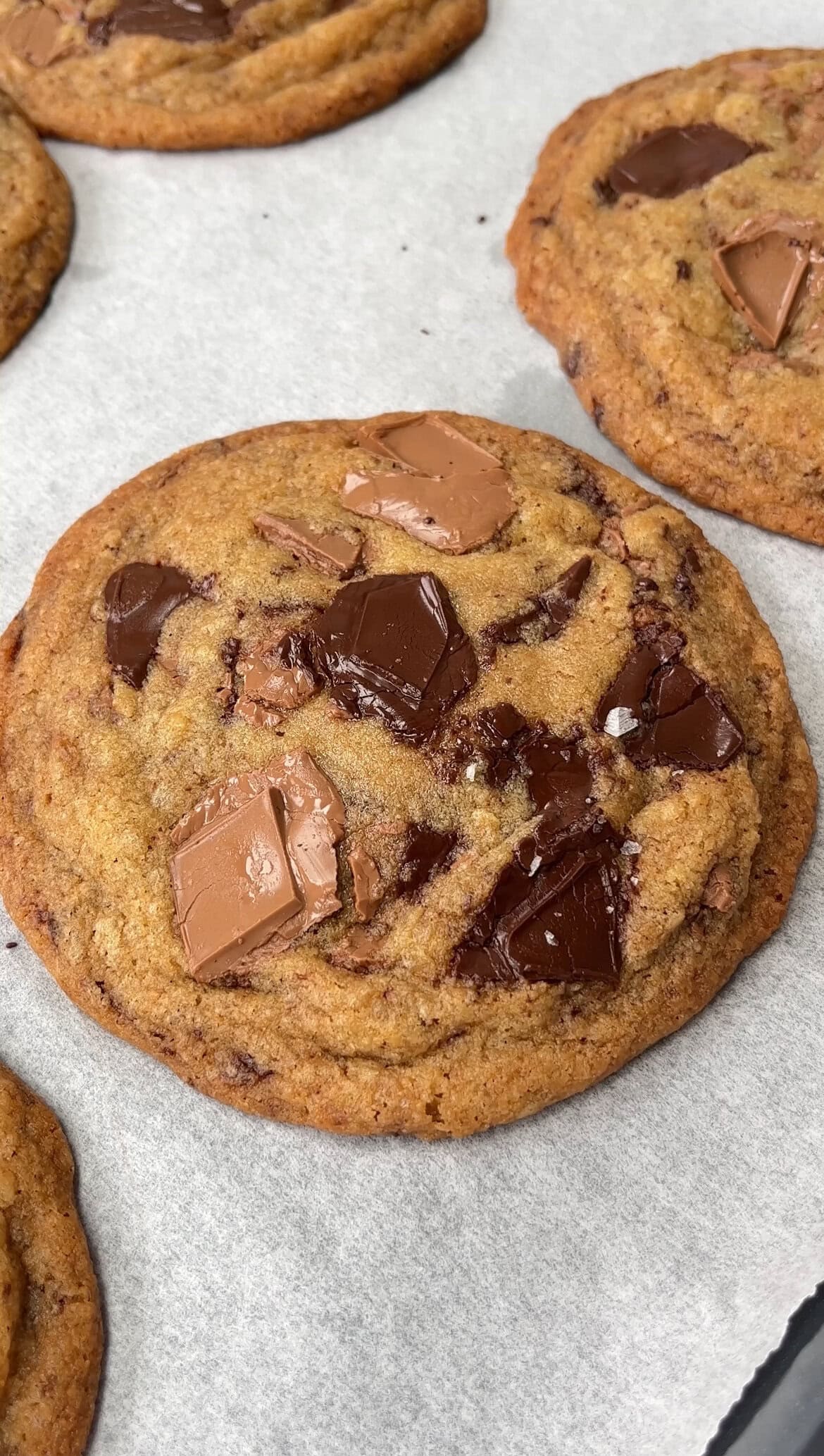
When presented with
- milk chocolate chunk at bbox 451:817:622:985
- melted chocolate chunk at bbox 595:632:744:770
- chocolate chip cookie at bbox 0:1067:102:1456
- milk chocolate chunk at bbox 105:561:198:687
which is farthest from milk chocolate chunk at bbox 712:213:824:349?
chocolate chip cookie at bbox 0:1067:102:1456

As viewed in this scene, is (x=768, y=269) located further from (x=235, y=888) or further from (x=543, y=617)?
(x=235, y=888)

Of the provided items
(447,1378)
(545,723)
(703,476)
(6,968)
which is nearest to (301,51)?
(703,476)

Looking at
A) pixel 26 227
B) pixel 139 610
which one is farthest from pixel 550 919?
pixel 26 227

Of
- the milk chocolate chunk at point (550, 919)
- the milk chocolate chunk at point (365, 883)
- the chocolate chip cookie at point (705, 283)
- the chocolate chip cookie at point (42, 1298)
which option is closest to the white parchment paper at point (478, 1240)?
the chocolate chip cookie at point (42, 1298)

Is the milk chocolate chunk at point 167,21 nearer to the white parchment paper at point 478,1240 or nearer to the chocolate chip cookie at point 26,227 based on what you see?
the chocolate chip cookie at point 26,227

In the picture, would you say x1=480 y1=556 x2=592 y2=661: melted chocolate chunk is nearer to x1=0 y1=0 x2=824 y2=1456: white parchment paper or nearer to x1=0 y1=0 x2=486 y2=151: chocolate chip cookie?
x1=0 y1=0 x2=824 y2=1456: white parchment paper

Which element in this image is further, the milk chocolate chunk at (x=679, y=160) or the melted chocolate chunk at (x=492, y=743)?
the milk chocolate chunk at (x=679, y=160)
